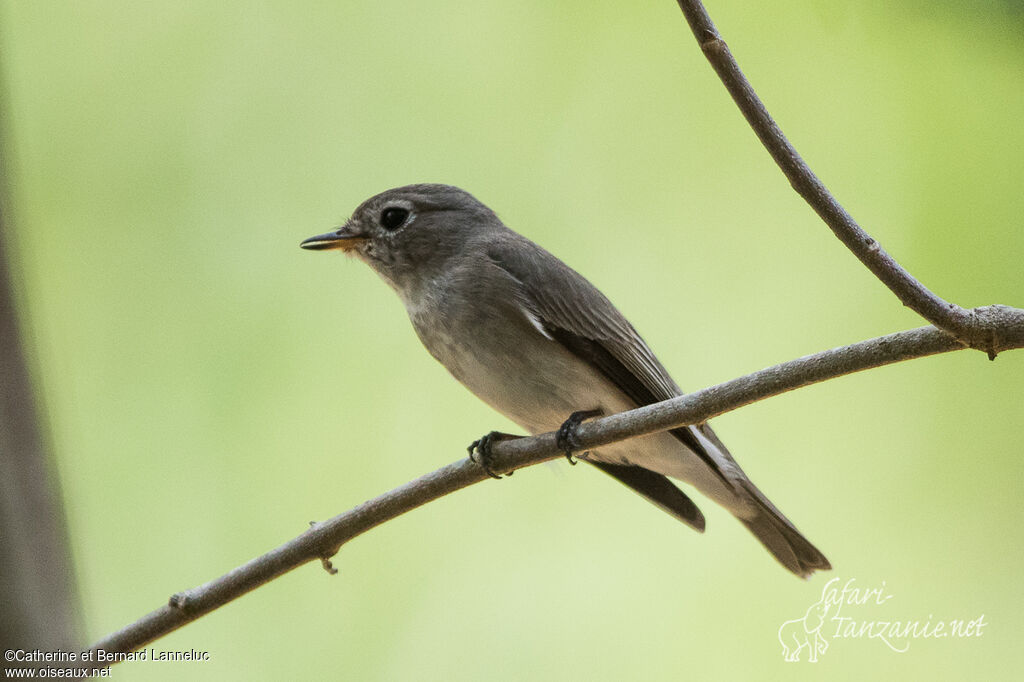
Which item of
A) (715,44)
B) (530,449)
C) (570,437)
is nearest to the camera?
(715,44)

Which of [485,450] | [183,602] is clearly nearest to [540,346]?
[485,450]

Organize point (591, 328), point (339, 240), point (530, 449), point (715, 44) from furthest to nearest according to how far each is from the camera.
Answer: point (339, 240) → point (591, 328) → point (530, 449) → point (715, 44)

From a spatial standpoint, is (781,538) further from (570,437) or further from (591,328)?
(570,437)

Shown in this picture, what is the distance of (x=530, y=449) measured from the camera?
8.67 ft

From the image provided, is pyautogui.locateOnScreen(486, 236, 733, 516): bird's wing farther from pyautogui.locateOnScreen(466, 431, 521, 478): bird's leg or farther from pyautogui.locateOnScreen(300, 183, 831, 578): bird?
pyautogui.locateOnScreen(466, 431, 521, 478): bird's leg

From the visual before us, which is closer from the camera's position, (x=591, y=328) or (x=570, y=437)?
(x=570, y=437)

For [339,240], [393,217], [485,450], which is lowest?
[485,450]

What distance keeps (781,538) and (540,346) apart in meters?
1.05

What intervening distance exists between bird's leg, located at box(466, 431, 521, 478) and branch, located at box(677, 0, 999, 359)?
1024 millimetres

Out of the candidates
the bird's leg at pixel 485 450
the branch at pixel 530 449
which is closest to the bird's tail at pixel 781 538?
the bird's leg at pixel 485 450

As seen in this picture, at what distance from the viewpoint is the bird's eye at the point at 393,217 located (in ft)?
11.8

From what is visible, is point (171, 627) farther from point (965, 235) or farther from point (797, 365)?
point (965, 235)

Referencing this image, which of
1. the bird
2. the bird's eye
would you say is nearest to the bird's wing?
the bird

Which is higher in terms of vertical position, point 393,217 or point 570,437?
point 393,217
